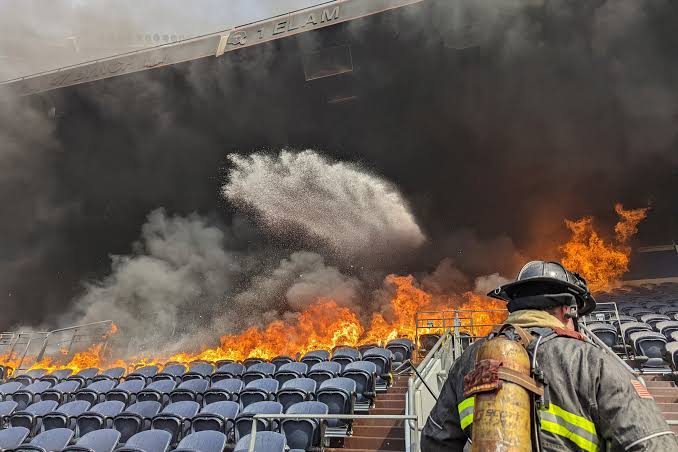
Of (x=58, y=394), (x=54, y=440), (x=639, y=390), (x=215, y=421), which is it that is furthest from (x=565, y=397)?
→ (x=58, y=394)

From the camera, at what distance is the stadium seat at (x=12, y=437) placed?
6047 mm

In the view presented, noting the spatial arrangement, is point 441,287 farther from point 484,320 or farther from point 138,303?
point 138,303

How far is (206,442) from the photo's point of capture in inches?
208

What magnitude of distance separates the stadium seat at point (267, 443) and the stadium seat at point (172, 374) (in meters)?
4.42

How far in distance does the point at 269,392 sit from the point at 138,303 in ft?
43.9

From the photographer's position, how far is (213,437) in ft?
17.5

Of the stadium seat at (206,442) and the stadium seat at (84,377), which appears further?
the stadium seat at (84,377)

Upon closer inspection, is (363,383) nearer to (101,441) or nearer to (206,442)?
(206,442)

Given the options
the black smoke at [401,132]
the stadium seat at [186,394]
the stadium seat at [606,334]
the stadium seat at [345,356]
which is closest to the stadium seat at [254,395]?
the stadium seat at [186,394]

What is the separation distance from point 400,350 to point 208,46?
43.8 ft

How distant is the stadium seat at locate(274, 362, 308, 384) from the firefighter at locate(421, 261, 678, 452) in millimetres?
6828

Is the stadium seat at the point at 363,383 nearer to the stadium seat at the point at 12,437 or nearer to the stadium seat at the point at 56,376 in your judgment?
the stadium seat at the point at 12,437

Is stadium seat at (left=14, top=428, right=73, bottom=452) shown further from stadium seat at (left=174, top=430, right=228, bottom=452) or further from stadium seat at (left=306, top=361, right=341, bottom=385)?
stadium seat at (left=306, top=361, right=341, bottom=385)

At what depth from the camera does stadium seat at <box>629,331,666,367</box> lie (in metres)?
7.47
